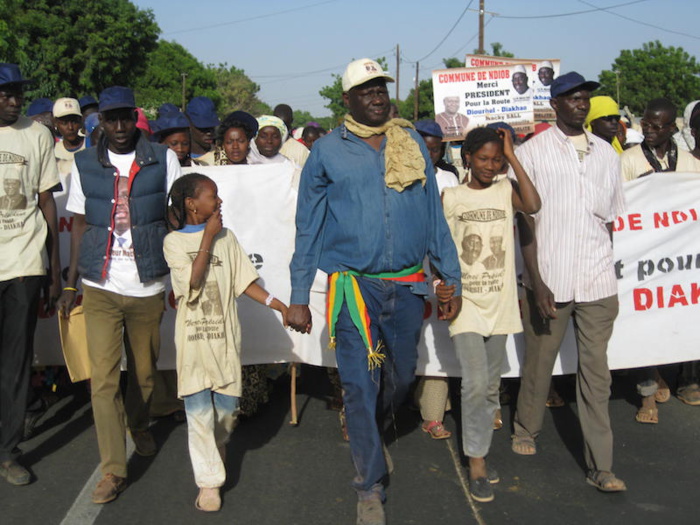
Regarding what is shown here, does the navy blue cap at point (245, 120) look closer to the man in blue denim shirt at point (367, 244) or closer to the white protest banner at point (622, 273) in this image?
the white protest banner at point (622, 273)

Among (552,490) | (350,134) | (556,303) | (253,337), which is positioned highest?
(350,134)

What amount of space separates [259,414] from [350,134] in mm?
2449

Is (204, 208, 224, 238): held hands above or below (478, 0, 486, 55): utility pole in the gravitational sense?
below

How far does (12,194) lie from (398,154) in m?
2.26

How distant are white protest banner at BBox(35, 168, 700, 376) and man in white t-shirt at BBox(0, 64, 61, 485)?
3.84 ft

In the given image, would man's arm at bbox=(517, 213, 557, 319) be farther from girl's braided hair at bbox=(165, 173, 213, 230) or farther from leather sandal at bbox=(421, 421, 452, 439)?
girl's braided hair at bbox=(165, 173, 213, 230)

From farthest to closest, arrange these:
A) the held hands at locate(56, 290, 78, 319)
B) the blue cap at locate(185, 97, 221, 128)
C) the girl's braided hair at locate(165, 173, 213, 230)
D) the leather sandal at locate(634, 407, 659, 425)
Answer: the blue cap at locate(185, 97, 221, 128) < the leather sandal at locate(634, 407, 659, 425) < the held hands at locate(56, 290, 78, 319) < the girl's braided hair at locate(165, 173, 213, 230)

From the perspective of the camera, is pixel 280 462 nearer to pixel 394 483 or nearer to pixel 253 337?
pixel 394 483

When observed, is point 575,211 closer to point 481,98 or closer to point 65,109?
point 65,109

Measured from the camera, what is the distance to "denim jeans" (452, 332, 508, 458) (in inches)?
173

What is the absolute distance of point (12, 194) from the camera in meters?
4.59

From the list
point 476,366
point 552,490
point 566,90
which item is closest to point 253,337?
point 476,366

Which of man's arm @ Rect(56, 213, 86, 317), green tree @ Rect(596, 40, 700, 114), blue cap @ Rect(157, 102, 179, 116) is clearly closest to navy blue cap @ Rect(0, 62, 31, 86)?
man's arm @ Rect(56, 213, 86, 317)

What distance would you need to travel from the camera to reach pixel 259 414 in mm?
5715
